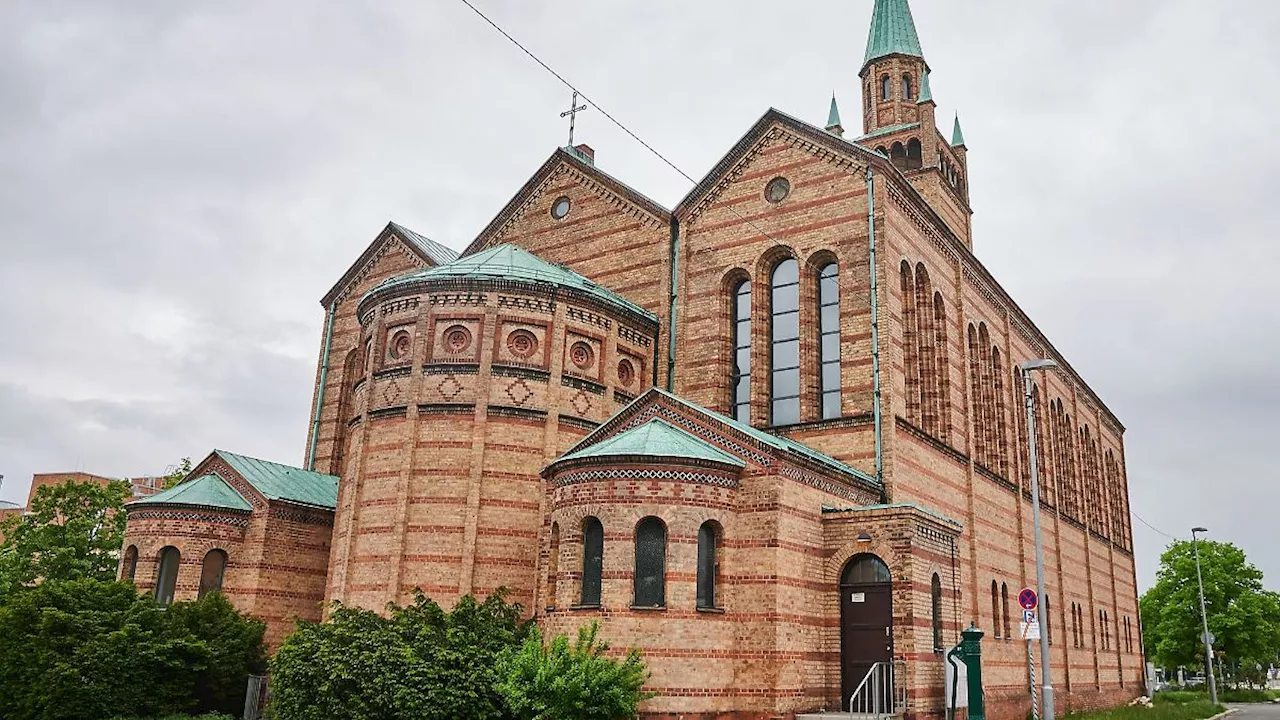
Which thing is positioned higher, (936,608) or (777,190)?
(777,190)

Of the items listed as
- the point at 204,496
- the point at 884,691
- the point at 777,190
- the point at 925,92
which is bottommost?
the point at 884,691

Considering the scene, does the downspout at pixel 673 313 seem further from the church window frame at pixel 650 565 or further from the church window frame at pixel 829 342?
the church window frame at pixel 650 565

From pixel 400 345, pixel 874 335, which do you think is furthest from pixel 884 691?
pixel 400 345

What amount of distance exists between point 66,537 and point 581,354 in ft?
71.3

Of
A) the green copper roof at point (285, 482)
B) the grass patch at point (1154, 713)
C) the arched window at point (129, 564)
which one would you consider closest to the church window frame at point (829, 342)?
the grass patch at point (1154, 713)

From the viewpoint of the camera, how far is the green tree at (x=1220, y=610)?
59.7 meters

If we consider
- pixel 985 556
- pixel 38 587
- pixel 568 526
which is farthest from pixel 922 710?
pixel 38 587

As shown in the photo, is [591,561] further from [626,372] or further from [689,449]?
[626,372]

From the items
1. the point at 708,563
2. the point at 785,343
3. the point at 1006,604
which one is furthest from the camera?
the point at 1006,604

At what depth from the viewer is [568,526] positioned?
19641 millimetres

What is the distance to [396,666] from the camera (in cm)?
1861

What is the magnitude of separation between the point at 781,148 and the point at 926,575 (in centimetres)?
1311

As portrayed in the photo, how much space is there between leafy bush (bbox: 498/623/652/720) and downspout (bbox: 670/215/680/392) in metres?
10.6

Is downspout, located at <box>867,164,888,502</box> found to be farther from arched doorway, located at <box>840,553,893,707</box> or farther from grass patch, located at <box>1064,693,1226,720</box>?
grass patch, located at <box>1064,693,1226,720</box>
